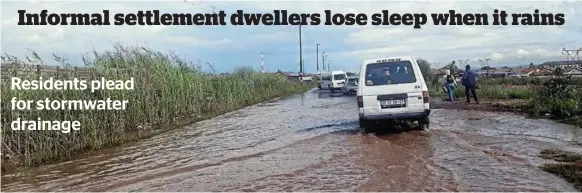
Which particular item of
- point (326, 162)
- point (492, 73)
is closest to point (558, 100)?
point (326, 162)

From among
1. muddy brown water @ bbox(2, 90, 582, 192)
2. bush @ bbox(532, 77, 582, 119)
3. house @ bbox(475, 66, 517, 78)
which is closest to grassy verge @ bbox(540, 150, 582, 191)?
muddy brown water @ bbox(2, 90, 582, 192)

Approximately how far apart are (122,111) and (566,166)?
9.23 metres

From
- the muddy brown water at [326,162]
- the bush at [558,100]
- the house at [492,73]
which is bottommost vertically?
the muddy brown water at [326,162]

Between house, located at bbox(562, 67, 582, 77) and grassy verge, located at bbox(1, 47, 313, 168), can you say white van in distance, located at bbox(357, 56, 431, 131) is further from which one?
house, located at bbox(562, 67, 582, 77)

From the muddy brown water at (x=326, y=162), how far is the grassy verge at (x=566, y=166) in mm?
157

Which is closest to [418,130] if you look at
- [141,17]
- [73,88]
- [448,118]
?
[448,118]

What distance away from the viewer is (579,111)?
48.2 feet

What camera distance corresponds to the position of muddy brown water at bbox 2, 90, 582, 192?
25.3 ft

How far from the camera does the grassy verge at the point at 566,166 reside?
727 centimetres

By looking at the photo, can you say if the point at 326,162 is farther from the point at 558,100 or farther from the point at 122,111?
the point at 558,100

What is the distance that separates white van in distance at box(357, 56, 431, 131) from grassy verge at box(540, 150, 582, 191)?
9.49ft

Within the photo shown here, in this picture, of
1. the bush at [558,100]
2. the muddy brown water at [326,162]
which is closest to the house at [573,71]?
the bush at [558,100]

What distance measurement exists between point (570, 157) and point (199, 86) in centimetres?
1362

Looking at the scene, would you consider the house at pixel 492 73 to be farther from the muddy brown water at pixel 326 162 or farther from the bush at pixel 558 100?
the muddy brown water at pixel 326 162
